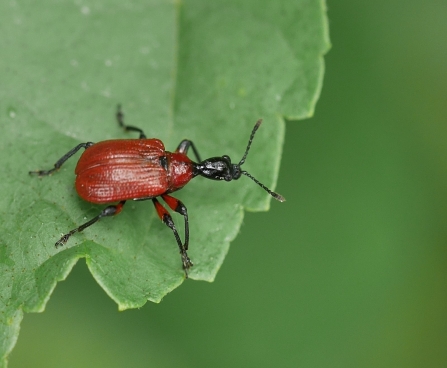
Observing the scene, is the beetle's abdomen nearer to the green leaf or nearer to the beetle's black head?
the green leaf

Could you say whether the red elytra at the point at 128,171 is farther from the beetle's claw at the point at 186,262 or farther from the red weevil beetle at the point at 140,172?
the beetle's claw at the point at 186,262

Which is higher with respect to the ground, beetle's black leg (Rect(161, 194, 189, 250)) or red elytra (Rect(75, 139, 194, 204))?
red elytra (Rect(75, 139, 194, 204))

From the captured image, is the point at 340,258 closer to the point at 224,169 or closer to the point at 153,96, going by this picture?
the point at 224,169

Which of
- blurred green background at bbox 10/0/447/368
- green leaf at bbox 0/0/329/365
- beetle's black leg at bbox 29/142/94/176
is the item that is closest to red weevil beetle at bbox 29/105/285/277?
beetle's black leg at bbox 29/142/94/176

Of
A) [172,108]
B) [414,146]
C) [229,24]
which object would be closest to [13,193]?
[172,108]

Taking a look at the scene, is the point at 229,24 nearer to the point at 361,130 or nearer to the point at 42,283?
the point at 361,130

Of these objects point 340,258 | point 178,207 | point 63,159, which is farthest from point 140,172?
point 340,258

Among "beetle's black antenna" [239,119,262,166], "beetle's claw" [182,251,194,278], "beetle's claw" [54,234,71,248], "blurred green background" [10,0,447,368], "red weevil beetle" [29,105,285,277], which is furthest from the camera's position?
"blurred green background" [10,0,447,368]

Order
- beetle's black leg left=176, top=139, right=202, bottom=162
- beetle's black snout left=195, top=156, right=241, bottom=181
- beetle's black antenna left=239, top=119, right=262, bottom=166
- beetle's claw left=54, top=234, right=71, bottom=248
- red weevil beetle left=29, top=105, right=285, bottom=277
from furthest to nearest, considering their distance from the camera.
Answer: beetle's black leg left=176, top=139, right=202, bottom=162 < beetle's black snout left=195, top=156, right=241, bottom=181 < beetle's black antenna left=239, top=119, right=262, bottom=166 < red weevil beetle left=29, top=105, right=285, bottom=277 < beetle's claw left=54, top=234, right=71, bottom=248
